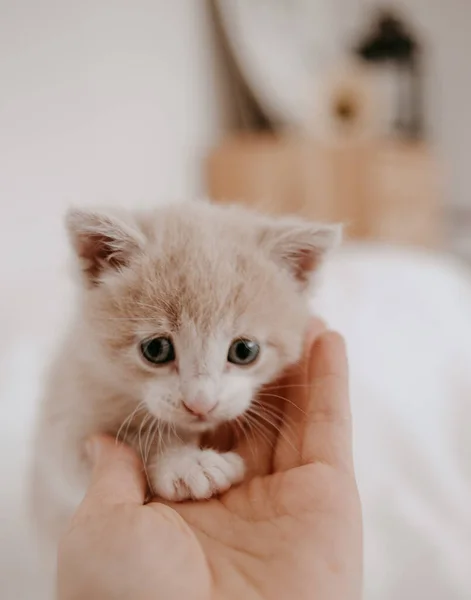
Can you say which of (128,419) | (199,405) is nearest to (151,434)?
(128,419)

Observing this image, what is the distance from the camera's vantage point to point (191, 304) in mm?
971

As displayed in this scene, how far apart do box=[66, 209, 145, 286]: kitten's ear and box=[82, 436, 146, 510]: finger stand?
287 mm

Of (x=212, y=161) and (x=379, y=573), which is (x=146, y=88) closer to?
(x=212, y=161)

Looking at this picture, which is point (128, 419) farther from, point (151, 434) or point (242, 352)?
point (242, 352)

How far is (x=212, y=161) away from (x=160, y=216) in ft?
6.59

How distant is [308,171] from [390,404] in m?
1.86

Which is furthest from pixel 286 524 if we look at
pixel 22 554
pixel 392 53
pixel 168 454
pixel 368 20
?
pixel 368 20

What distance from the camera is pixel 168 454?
101 centimetres

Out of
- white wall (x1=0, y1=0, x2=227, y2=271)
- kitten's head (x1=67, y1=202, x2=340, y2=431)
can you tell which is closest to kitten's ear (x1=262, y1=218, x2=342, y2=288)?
kitten's head (x1=67, y1=202, x2=340, y2=431)

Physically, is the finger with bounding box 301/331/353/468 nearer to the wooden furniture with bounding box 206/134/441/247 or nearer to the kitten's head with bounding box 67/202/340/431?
the kitten's head with bounding box 67/202/340/431

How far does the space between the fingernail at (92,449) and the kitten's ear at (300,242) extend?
1.43 feet

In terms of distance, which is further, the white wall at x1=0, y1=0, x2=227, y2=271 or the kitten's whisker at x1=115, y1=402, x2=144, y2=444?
the white wall at x1=0, y1=0, x2=227, y2=271

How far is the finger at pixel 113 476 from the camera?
875mm

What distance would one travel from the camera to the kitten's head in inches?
38.3
